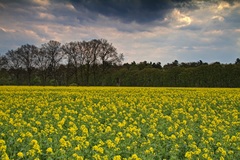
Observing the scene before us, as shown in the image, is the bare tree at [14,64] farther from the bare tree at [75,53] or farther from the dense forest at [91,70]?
the bare tree at [75,53]

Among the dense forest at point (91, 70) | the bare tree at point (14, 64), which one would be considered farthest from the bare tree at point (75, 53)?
the bare tree at point (14, 64)

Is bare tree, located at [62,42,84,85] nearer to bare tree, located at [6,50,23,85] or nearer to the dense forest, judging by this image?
the dense forest

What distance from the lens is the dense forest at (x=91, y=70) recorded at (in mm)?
69688

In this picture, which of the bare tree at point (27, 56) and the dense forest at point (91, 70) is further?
the bare tree at point (27, 56)

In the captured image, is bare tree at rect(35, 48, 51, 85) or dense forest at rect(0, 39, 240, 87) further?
bare tree at rect(35, 48, 51, 85)

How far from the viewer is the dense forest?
229 ft

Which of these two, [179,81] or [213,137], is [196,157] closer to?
[213,137]

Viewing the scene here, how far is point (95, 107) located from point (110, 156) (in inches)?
368

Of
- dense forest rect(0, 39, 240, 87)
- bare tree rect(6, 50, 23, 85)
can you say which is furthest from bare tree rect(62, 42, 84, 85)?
bare tree rect(6, 50, 23, 85)

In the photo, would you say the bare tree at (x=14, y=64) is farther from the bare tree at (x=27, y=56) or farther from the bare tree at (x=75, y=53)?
the bare tree at (x=75, y=53)

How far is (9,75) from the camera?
81812mm

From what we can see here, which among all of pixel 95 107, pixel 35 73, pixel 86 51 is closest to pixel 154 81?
pixel 86 51

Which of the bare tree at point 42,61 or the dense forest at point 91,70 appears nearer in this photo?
the dense forest at point 91,70

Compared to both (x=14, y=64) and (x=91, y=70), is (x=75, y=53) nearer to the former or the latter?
(x=91, y=70)
